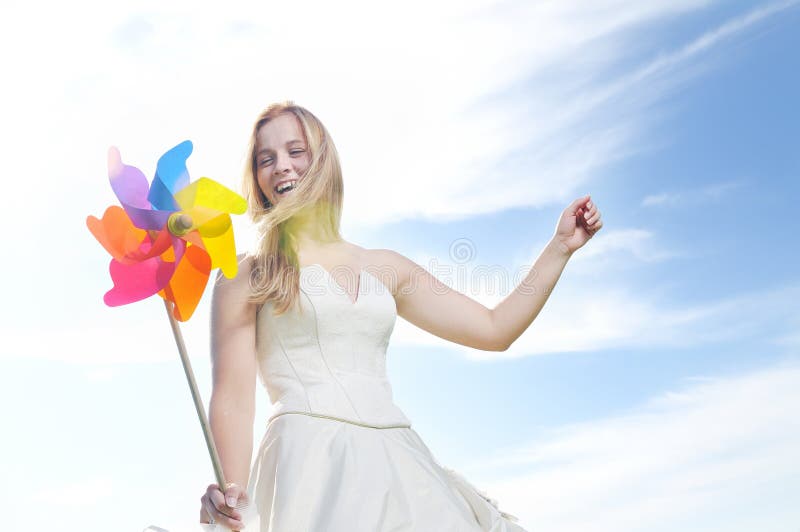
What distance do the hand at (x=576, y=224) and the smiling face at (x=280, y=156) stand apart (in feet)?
3.20

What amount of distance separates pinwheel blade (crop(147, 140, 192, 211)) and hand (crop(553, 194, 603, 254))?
1453mm

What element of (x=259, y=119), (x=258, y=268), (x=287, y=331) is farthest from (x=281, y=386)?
(x=259, y=119)

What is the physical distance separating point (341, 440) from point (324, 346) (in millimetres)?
328

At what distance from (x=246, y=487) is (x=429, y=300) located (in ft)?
3.43

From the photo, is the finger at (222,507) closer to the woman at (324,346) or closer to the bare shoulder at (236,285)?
the woman at (324,346)

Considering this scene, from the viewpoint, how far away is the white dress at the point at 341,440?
273 cm

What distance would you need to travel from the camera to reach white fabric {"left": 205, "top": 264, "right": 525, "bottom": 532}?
2.73 m

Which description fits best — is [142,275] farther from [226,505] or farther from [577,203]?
[577,203]

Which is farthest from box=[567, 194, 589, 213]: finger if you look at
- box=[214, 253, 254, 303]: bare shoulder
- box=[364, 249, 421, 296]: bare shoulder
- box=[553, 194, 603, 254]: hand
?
box=[214, 253, 254, 303]: bare shoulder

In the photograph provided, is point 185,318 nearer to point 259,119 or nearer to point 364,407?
point 364,407

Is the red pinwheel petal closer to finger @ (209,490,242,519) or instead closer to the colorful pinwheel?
the colorful pinwheel

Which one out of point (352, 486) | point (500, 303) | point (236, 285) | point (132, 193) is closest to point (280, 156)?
point (236, 285)

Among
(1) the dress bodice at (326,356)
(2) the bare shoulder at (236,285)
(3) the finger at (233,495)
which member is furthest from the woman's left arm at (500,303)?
(3) the finger at (233,495)

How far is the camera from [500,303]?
3564 millimetres
